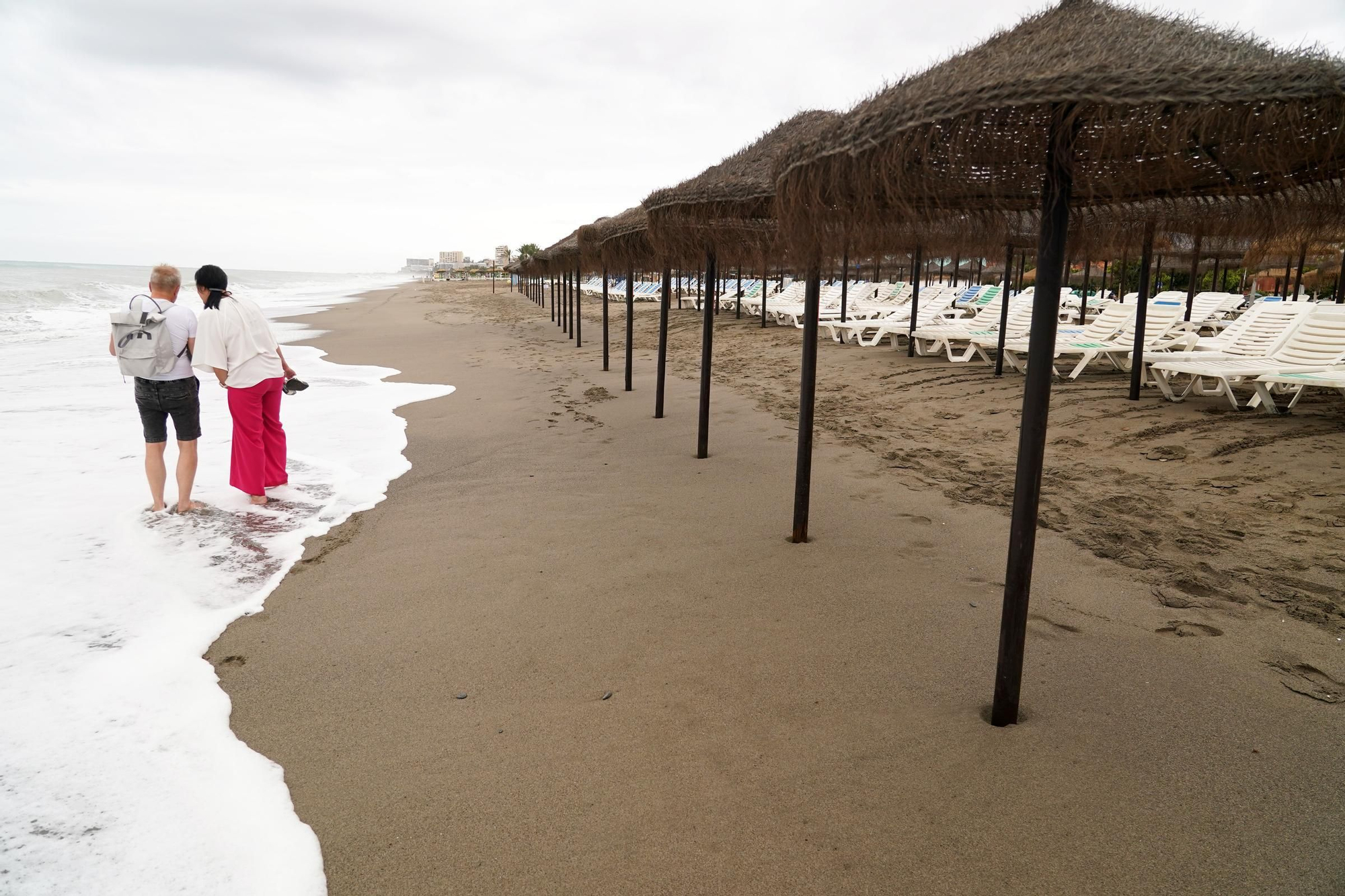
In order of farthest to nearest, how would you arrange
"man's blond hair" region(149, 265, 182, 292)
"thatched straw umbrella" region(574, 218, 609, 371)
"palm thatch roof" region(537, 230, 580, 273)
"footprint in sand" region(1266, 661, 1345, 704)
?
"palm thatch roof" region(537, 230, 580, 273), "thatched straw umbrella" region(574, 218, 609, 371), "man's blond hair" region(149, 265, 182, 292), "footprint in sand" region(1266, 661, 1345, 704)

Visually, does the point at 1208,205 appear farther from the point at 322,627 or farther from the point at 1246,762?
the point at 322,627

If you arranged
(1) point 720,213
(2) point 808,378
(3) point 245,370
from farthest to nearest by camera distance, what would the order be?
(1) point 720,213, (3) point 245,370, (2) point 808,378

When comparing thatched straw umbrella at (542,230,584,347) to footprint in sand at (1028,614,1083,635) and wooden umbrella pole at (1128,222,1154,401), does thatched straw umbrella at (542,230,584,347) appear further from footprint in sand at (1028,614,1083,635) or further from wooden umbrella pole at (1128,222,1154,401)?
footprint in sand at (1028,614,1083,635)

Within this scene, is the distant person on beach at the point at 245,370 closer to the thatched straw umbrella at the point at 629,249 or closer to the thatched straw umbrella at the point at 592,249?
the thatched straw umbrella at the point at 629,249

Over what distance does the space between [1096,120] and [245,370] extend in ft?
14.5

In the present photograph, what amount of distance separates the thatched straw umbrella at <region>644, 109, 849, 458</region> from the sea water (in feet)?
8.48

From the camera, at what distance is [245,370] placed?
438 cm

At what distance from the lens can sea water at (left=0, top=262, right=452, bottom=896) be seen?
1.92 meters

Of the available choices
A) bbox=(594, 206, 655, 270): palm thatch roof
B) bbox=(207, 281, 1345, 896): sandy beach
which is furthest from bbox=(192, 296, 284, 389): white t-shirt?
bbox=(594, 206, 655, 270): palm thatch roof

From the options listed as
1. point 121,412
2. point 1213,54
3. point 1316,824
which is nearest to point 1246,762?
point 1316,824

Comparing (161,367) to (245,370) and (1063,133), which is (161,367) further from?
(1063,133)

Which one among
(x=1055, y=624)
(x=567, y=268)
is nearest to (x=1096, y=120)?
(x=1055, y=624)

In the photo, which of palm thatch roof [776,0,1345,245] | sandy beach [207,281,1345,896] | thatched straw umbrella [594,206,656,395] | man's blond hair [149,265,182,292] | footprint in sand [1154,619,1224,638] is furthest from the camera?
thatched straw umbrella [594,206,656,395]

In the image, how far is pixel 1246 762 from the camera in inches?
82.8
